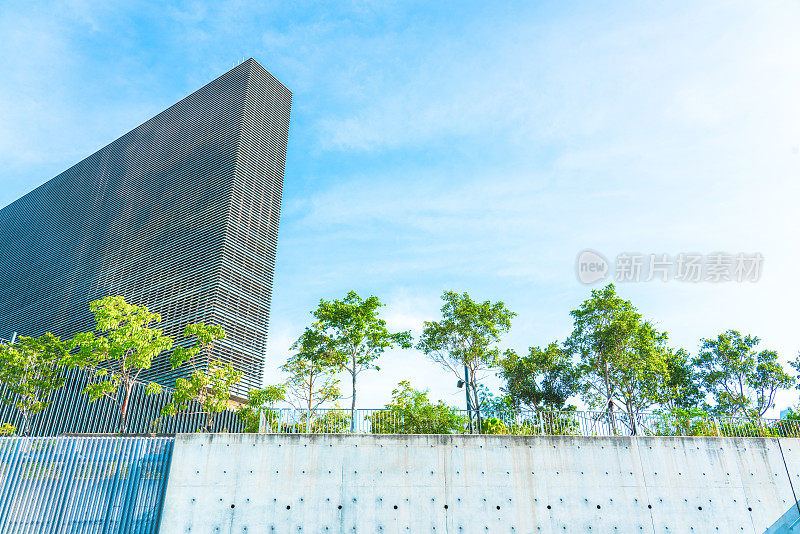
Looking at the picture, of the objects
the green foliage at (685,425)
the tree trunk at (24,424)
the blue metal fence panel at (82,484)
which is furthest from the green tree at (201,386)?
the green foliage at (685,425)

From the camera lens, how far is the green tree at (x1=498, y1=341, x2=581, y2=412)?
3828cm

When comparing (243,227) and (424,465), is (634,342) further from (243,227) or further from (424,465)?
(243,227)

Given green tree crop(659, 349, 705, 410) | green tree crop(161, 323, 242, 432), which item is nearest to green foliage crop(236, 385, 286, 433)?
green tree crop(161, 323, 242, 432)

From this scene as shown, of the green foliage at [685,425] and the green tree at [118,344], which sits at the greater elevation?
the green tree at [118,344]

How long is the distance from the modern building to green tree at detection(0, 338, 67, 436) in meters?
7.93

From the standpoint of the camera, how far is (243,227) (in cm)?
4462

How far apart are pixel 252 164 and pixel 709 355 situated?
44811 millimetres

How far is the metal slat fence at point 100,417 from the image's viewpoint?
30156 mm

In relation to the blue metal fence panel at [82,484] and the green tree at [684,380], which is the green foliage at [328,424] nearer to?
the blue metal fence panel at [82,484]

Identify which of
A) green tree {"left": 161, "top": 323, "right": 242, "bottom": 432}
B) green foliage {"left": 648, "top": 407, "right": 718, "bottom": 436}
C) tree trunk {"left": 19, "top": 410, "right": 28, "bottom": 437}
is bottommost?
green foliage {"left": 648, "top": 407, "right": 718, "bottom": 436}

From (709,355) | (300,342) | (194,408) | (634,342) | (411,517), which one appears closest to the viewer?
(411,517)

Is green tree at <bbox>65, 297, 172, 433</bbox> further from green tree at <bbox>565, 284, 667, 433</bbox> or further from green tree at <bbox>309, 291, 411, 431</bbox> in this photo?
green tree at <bbox>565, 284, 667, 433</bbox>

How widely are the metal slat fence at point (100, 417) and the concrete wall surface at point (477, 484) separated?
1356 cm

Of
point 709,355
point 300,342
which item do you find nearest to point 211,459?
point 300,342
